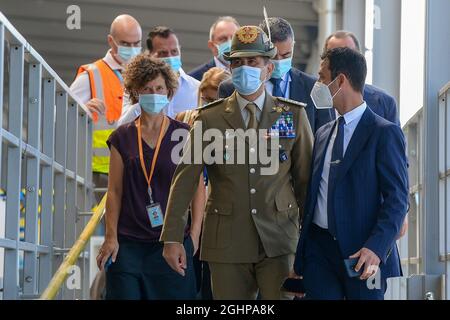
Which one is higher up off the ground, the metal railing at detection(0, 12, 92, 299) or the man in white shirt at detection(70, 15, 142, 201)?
the man in white shirt at detection(70, 15, 142, 201)

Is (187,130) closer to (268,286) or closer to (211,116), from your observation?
(211,116)

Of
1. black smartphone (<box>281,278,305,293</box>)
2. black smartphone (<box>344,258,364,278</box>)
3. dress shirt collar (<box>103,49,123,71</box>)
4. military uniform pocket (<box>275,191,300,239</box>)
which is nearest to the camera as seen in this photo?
black smartphone (<box>344,258,364,278</box>)

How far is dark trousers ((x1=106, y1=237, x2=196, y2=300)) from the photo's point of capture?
22.3ft

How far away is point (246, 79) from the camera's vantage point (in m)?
6.36

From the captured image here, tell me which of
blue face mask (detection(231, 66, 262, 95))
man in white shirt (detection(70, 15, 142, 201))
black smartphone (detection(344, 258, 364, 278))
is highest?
man in white shirt (detection(70, 15, 142, 201))

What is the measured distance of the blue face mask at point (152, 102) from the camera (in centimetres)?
721

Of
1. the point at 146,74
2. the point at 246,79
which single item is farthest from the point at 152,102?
the point at 246,79

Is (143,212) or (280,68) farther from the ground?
(280,68)

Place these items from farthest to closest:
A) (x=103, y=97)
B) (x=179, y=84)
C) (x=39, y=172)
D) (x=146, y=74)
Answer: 1. (x=103, y=97)
2. (x=179, y=84)
3. (x=39, y=172)
4. (x=146, y=74)

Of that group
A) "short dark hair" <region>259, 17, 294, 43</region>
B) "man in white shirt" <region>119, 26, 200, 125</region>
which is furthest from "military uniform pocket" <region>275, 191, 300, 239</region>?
"man in white shirt" <region>119, 26, 200, 125</region>

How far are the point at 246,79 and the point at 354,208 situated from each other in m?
0.95

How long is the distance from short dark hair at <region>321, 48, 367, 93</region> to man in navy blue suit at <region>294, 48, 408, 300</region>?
93 mm

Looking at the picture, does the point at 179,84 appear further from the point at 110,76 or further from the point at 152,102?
the point at 110,76

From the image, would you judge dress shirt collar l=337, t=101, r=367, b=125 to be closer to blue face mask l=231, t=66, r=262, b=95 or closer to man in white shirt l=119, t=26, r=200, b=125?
blue face mask l=231, t=66, r=262, b=95
